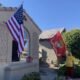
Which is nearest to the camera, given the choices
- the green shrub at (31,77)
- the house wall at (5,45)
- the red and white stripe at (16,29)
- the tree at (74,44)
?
the red and white stripe at (16,29)

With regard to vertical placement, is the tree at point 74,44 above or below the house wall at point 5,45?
above

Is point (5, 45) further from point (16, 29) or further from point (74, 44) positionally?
point (74, 44)

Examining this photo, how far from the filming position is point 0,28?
15.9 meters

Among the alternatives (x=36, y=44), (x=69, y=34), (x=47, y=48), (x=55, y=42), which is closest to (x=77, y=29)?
(x=69, y=34)

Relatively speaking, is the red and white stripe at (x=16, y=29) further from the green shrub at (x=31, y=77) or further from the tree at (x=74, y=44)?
the tree at (x=74, y=44)

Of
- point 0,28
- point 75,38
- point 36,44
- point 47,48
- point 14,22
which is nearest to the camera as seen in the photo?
point 14,22

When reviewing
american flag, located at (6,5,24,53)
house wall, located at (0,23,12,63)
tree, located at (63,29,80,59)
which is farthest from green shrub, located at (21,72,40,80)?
tree, located at (63,29,80,59)

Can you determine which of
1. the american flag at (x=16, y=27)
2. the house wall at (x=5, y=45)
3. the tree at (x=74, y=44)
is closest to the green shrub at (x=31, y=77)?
the house wall at (x=5, y=45)

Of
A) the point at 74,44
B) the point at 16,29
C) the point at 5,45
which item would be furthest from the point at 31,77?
the point at 74,44

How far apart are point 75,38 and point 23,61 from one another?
12769 mm

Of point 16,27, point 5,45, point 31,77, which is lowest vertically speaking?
point 31,77

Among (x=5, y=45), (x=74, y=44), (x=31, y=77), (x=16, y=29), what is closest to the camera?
(x=16, y=29)

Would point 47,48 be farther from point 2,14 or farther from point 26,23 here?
point 2,14

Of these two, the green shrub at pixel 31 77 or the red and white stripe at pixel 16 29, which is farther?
the green shrub at pixel 31 77
